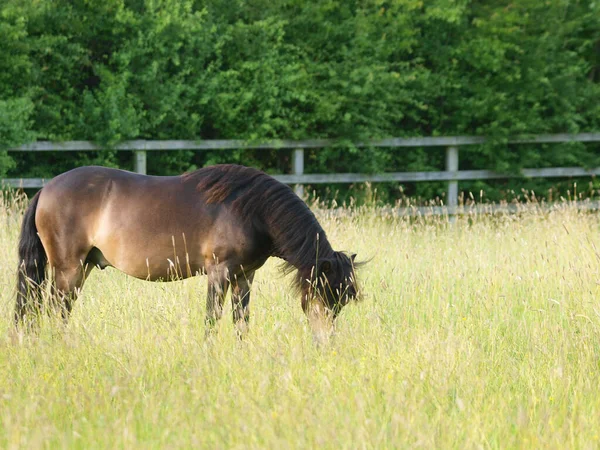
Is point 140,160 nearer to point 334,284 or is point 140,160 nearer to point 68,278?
point 68,278

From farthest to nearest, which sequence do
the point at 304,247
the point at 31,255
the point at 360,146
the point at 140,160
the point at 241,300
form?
the point at 360,146 < the point at 140,160 < the point at 31,255 < the point at 241,300 < the point at 304,247

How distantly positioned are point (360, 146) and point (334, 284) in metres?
8.20

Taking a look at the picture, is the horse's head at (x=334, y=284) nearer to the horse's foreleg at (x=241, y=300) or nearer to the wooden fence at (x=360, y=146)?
the horse's foreleg at (x=241, y=300)

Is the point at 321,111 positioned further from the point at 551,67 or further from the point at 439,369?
the point at 439,369

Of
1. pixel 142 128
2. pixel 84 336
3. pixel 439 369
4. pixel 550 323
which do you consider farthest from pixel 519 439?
pixel 142 128

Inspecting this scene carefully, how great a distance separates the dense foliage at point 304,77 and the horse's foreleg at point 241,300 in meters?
6.00

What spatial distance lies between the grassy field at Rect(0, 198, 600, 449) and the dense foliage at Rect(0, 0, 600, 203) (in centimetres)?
566

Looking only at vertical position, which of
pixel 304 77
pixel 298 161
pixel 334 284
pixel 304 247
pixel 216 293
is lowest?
pixel 216 293

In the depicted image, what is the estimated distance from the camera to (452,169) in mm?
13461

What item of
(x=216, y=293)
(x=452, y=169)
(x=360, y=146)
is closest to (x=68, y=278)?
(x=216, y=293)

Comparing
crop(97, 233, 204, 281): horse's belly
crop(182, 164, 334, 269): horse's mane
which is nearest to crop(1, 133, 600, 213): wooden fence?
A: crop(97, 233, 204, 281): horse's belly

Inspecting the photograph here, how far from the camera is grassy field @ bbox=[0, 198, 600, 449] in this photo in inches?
135

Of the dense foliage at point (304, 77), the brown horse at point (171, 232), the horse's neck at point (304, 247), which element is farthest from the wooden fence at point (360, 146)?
the horse's neck at point (304, 247)

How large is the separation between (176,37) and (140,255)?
6.74 m
